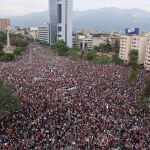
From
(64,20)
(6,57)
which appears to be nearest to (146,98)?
(6,57)

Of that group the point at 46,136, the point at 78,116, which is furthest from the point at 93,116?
the point at 46,136

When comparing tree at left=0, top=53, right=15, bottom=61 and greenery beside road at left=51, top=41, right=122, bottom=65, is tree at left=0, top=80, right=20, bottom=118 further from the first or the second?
tree at left=0, top=53, right=15, bottom=61

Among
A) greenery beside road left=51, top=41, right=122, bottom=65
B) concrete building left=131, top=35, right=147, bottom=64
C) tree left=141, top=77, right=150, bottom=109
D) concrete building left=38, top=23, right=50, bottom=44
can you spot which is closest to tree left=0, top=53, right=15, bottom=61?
greenery beside road left=51, top=41, right=122, bottom=65

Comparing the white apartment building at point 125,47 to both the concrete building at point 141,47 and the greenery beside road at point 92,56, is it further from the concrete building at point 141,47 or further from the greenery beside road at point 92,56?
the concrete building at point 141,47

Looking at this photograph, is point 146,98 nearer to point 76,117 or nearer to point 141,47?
point 76,117

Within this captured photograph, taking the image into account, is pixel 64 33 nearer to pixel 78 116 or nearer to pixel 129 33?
pixel 129 33

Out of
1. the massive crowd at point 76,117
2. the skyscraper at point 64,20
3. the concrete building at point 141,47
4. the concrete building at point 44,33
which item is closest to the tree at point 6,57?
the concrete building at point 141,47
